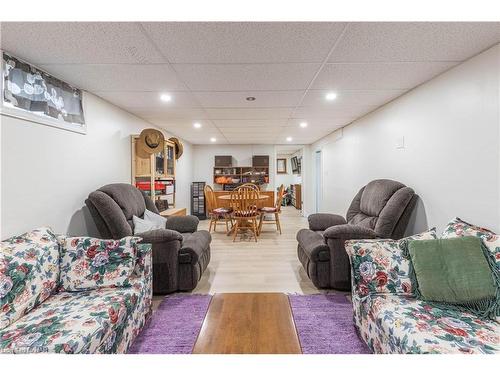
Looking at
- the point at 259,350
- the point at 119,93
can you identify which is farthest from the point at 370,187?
the point at 119,93

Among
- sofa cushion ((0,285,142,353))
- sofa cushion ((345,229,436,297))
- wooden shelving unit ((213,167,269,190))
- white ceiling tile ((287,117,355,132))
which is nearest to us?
sofa cushion ((0,285,142,353))

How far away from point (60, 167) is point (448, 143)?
3361 millimetres

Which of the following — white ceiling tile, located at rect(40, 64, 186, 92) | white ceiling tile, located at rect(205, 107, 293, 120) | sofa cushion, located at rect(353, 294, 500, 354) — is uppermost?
white ceiling tile, located at rect(205, 107, 293, 120)

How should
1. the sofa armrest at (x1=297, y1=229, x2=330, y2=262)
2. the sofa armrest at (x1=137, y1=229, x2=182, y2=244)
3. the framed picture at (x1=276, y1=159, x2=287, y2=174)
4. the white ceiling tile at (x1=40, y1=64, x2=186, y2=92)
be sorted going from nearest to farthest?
the white ceiling tile at (x1=40, y1=64, x2=186, y2=92)
the sofa armrest at (x1=137, y1=229, x2=182, y2=244)
the sofa armrest at (x1=297, y1=229, x2=330, y2=262)
the framed picture at (x1=276, y1=159, x2=287, y2=174)

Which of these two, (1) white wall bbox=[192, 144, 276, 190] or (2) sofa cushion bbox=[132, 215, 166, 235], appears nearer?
(2) sofa cushion bbox=[132, 215, 166, 235]

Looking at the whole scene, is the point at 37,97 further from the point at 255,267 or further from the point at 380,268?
the point at 380,268

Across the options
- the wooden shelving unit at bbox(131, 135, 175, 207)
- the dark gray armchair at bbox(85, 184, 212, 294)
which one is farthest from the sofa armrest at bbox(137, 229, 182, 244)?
the wooden shelving unit at bbox(131, 135, 175, 207)

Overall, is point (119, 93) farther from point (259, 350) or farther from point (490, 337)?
point (490, 337)

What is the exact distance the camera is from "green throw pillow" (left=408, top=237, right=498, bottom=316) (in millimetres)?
1389

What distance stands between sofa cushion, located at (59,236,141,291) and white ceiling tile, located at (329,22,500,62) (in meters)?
2.04

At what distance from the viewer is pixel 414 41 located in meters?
1.63

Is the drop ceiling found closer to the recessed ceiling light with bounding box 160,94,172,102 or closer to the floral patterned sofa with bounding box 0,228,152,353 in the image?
the recessed ceiling light with bounding box 160,94,172,102

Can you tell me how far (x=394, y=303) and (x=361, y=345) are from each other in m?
0.42

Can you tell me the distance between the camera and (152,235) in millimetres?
2266
